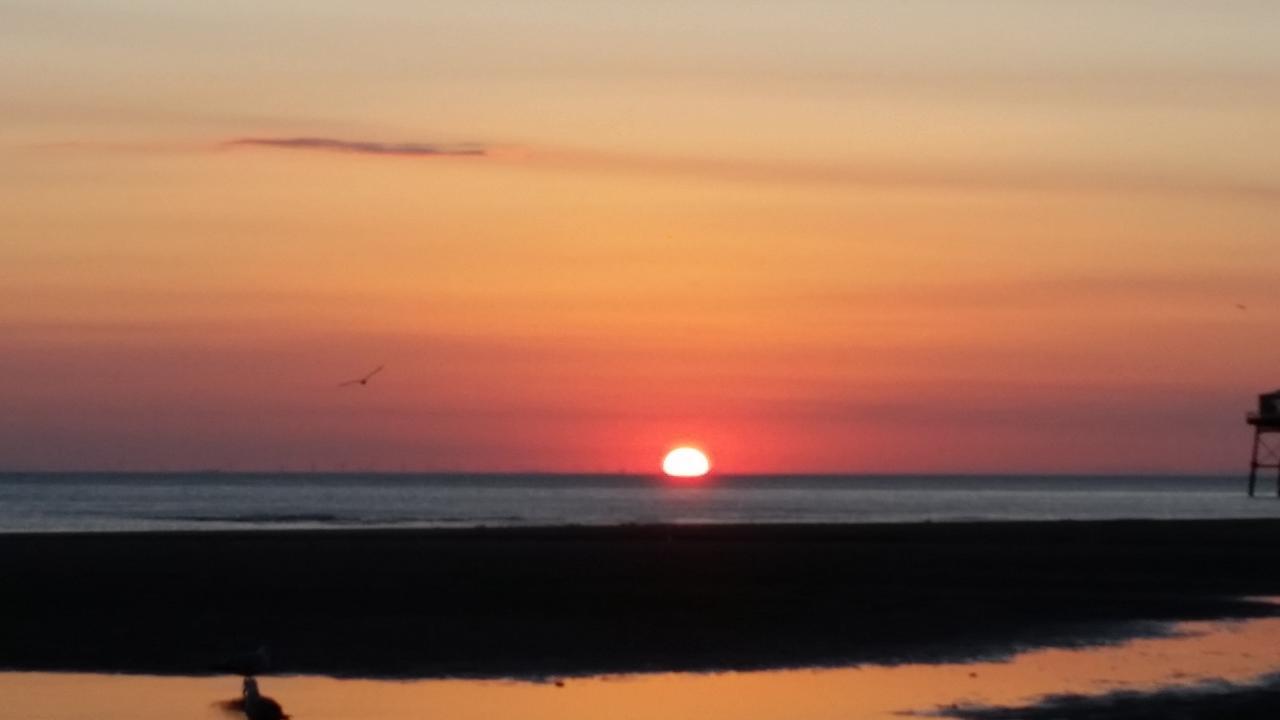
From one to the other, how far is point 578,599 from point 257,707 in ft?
59.1

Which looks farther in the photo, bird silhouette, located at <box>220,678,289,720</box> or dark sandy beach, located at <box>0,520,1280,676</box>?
dark sandy beach, located at <box>0,520,1280,676</box>

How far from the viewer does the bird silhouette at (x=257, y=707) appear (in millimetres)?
25969

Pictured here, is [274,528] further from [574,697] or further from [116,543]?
[574,697]

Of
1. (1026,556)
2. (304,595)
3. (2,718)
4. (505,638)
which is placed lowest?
(2,718)

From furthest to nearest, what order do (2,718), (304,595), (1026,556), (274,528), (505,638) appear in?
(274,528) → (1026,556) → (304,595) → (505,638) → (2,718)

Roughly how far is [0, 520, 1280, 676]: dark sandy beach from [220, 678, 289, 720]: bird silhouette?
2692 millimetres

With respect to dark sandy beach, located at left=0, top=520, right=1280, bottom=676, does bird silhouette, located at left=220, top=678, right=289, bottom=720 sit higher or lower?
lower

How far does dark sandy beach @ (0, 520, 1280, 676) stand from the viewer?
34250mm

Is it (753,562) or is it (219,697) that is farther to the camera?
(753,562)

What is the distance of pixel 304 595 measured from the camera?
145 ft

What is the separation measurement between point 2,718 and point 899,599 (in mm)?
22457

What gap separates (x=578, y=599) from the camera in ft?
143

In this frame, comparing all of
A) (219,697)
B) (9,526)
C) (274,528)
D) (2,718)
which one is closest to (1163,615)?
(219,697)

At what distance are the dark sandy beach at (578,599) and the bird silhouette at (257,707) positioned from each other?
8.83ft
